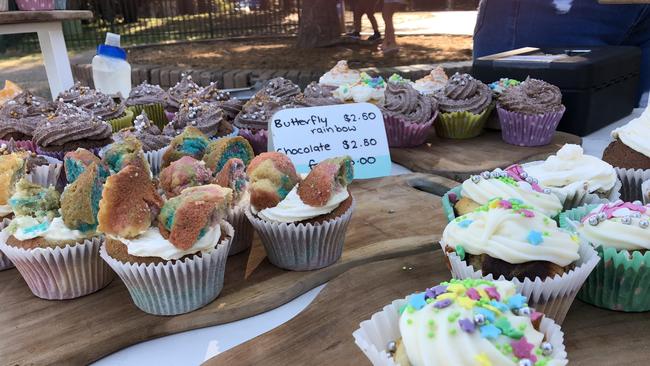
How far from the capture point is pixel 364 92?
12.2 ft

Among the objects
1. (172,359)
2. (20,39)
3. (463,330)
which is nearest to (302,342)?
(172,359)

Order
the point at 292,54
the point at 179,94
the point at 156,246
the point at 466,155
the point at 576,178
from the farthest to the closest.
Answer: the point at 292,54 → the point at 179,94 → the point at 466,155 → the point at 576,178 → the point at 156,246

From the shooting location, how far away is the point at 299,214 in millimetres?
2021

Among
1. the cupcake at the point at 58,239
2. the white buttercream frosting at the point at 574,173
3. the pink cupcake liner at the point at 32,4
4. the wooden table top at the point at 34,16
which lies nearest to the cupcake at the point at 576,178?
the white buttercream frosting at the point at 574,173

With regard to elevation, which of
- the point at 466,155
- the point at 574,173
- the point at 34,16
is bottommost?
the point at 466,155

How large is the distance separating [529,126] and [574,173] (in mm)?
1197

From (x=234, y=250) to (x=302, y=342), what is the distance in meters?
0.69

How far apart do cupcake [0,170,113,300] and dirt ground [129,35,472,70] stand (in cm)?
701

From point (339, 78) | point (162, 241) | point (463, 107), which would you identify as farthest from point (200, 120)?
point (463, 107)

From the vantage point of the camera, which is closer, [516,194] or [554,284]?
[554,284]

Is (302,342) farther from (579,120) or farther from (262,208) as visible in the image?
(579,120)

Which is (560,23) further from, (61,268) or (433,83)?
(61,268)

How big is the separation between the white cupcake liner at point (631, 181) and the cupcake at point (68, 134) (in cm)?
261

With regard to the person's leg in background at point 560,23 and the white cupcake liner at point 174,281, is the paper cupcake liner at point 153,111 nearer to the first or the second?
the white cupcake liner at point 174,281
